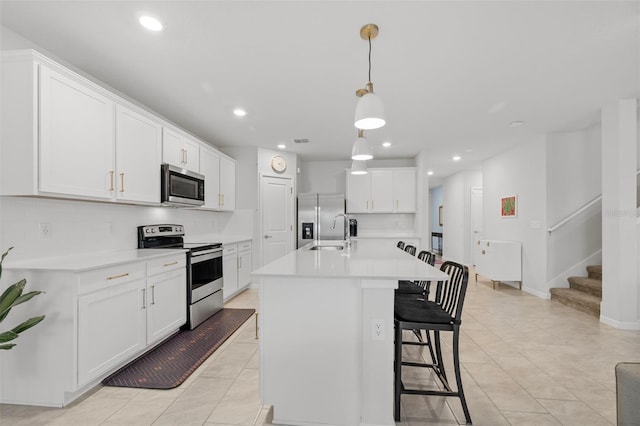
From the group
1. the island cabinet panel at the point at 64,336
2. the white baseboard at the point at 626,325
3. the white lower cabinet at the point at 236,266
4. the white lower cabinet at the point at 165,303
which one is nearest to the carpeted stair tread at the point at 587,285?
the white baseboard at the point at 626,325

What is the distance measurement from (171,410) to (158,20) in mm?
2547

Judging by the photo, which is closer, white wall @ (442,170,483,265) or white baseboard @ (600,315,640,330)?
white baseboard @ (600,315,640,330)

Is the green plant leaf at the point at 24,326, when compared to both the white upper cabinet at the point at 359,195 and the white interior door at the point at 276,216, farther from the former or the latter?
the white upper cabinet at the point at 359,195

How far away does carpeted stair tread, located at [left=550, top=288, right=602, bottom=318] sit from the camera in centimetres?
368

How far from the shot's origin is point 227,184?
4914 mm

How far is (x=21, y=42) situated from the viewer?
2123 mm

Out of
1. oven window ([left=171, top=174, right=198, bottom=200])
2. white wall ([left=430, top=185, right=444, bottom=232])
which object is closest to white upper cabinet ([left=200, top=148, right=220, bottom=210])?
oven window ([left=171, top=174, right=198, bottom=200])

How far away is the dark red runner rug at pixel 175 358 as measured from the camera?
2190 millimetres

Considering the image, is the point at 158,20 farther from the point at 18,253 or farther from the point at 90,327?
the point at 90,327

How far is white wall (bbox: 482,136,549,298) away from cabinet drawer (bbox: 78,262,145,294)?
5404mm

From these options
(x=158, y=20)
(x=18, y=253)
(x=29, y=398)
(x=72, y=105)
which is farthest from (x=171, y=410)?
(x=158, y=20)

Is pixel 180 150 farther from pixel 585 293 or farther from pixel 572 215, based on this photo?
pixel 585 293

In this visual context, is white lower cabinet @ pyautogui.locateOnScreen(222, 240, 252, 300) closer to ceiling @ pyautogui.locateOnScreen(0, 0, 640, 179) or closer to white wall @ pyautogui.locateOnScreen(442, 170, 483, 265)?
ceiling @ pyautogui.locateOnScreen(0, 0, 640, 179)

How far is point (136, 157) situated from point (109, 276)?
1217mm
